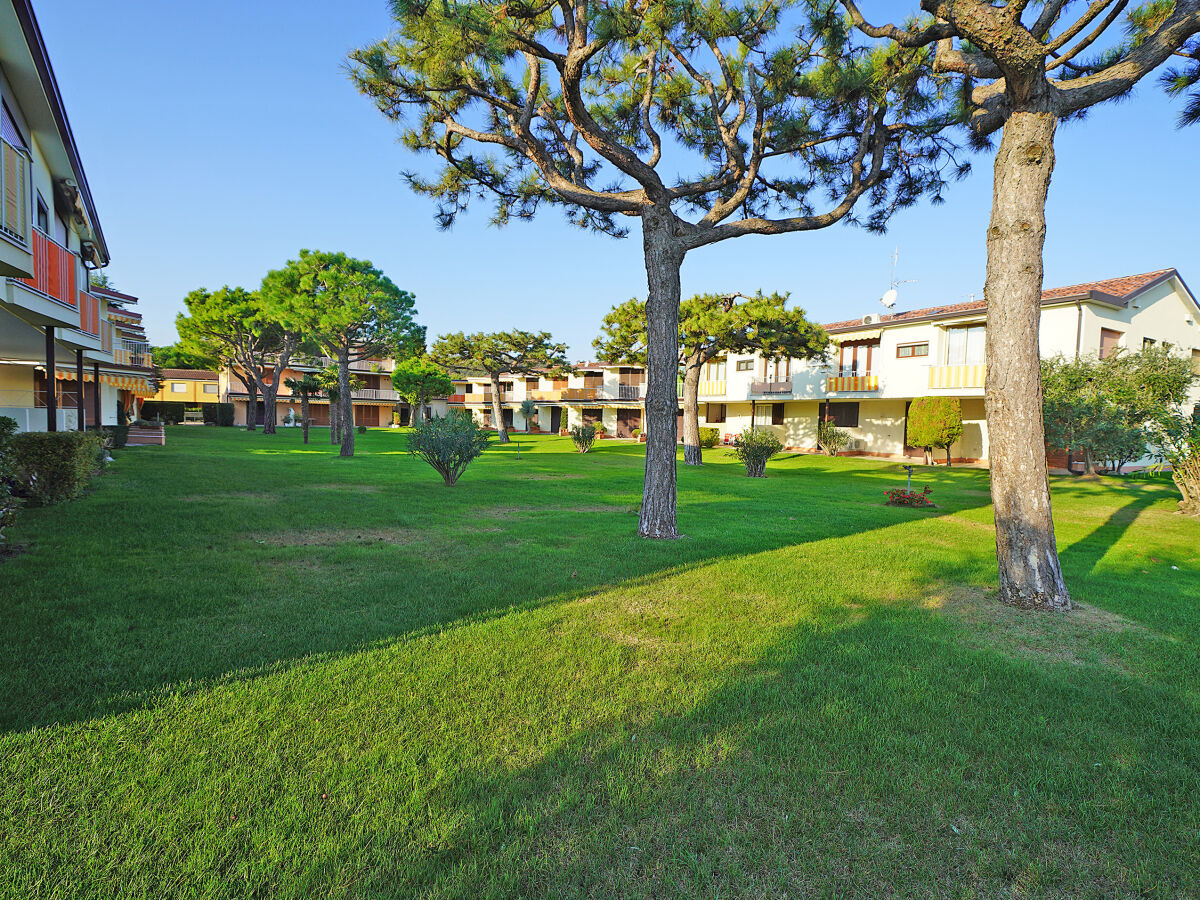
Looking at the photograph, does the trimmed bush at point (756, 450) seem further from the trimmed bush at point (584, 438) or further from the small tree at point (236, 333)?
the small tree at point (236, 333)

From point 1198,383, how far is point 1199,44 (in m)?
23.0

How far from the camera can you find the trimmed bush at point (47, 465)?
9.03 meters

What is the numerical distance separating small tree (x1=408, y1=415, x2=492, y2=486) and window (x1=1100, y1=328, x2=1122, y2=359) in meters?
21.7

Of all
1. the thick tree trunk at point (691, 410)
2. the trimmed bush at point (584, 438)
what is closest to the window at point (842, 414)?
the thick tree trunk at point (691, 410)

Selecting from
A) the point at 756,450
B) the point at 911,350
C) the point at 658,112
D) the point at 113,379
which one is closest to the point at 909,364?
the point at 911,350

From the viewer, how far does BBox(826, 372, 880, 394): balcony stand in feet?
88.5

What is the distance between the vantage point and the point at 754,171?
869 centimetres

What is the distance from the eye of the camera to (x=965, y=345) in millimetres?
23594

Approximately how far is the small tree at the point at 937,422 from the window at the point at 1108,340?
4.72m

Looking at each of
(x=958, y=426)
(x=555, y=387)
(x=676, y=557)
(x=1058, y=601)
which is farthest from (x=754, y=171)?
(x=555, y=387)

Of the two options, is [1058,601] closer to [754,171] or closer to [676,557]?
[676,557]

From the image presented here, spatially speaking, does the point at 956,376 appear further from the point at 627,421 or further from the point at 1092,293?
the point at 627,421

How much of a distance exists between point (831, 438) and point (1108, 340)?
1094cm

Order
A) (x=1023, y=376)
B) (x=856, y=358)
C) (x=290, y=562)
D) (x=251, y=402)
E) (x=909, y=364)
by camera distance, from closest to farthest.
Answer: (x=1023, y=376)
(x=290, y=562)
(x=909, y=364)
(x=856, y=358)
(x=251, y=402)
